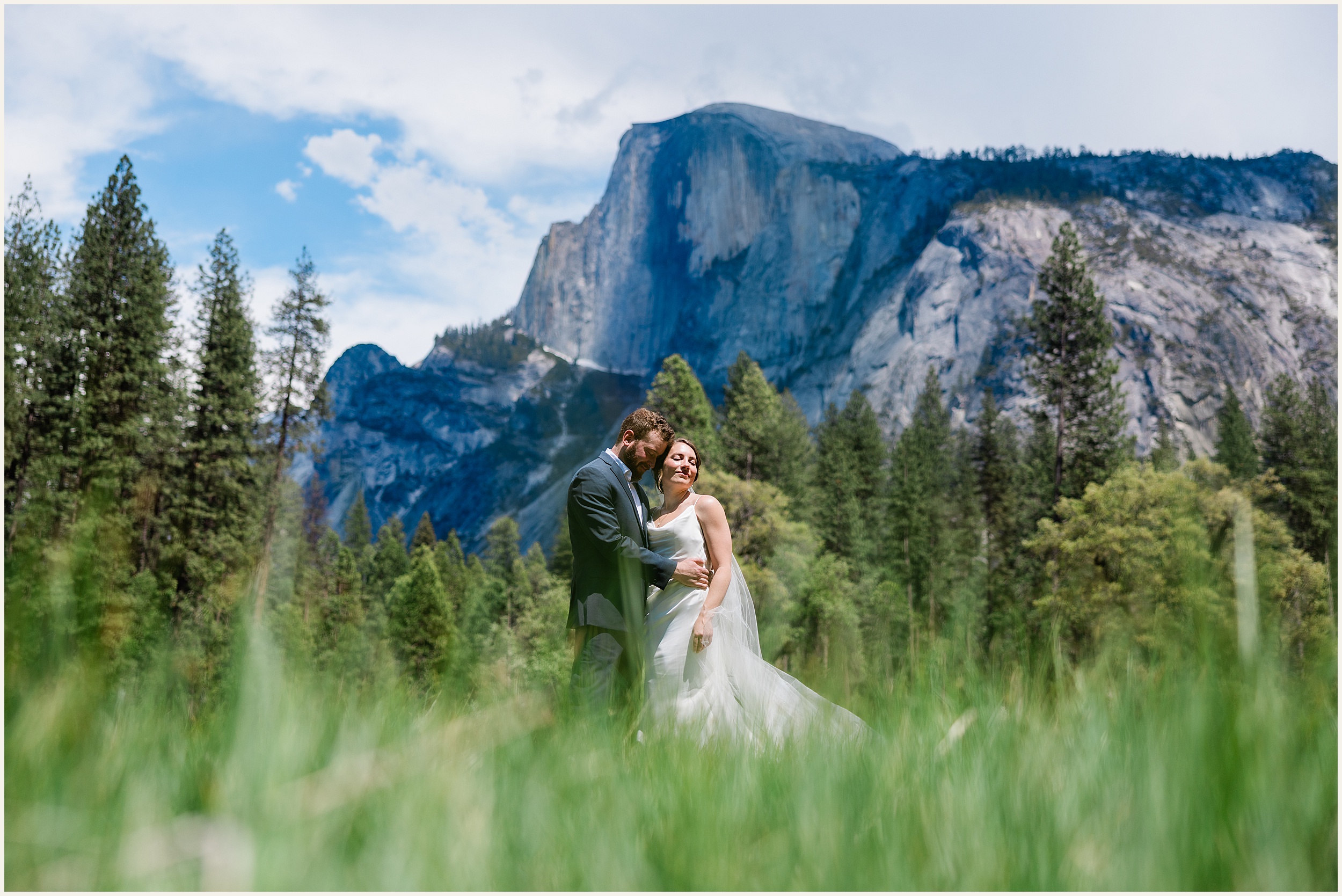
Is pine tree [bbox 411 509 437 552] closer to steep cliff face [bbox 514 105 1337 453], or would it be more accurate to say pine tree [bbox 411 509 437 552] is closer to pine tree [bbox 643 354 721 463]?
pine tree [bbox 643 354 721 463]

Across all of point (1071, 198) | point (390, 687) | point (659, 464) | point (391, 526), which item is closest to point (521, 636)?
point (659, 464)

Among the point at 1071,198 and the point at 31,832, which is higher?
the point at 1071,198

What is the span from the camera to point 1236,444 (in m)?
54.8

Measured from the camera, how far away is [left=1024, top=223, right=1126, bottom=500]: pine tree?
37.1 metres

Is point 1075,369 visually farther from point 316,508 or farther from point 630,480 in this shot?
point 316,508

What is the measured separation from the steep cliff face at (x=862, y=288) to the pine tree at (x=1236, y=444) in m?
21.9

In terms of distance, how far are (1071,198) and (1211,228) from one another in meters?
22.5

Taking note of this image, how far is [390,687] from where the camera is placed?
6.83 feet

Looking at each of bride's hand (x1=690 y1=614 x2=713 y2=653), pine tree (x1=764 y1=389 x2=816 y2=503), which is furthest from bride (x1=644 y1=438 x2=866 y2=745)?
pine tree (x1=764 y1=389 x2=816 y2=503)

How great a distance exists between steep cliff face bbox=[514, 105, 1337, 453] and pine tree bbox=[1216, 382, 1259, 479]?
39152 millimetres

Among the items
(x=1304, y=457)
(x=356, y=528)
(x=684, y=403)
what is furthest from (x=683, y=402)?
(x=356, y=528)

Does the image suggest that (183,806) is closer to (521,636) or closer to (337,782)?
(337,782)

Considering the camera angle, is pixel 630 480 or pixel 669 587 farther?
pixel 630 480

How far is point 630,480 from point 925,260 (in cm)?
13002
